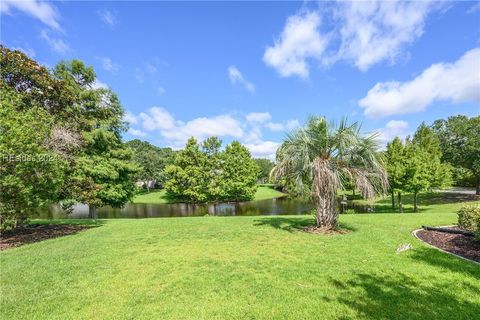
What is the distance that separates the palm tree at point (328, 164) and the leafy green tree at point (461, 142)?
89.5 feet

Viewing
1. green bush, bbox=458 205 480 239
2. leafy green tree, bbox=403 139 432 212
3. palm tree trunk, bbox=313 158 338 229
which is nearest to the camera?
green bush, bbox=458 205 480 239

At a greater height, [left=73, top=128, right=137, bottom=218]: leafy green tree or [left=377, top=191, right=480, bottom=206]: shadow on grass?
[left=73, top=128, right=137, bottom=218]: leafy green tree

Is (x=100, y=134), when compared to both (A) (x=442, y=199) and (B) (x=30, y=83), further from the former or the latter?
(A) (x=442, y=199)

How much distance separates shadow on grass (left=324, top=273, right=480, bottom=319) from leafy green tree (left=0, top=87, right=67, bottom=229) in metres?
9.71

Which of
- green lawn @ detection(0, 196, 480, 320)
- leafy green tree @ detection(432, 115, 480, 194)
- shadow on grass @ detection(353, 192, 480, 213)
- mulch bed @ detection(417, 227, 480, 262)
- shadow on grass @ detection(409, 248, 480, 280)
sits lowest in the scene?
shadow on grass @ detection(353, 192, 480, 213)

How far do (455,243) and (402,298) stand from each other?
201 inches

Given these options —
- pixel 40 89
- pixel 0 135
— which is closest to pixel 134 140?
pixel 40 89

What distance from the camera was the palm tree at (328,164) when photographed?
952 centimetres

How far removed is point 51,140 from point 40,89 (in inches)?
134

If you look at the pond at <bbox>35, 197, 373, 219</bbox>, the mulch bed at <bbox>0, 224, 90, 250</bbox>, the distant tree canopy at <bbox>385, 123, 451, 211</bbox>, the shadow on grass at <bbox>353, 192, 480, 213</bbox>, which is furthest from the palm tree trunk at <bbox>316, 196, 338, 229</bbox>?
Answer: the shadow on grass at <bbox>353, 192, 480, 213</bbox>

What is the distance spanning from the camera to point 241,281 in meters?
5.28

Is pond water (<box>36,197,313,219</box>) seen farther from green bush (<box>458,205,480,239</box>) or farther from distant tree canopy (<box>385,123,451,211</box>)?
green bush (<box>458,205,480,239</box>)

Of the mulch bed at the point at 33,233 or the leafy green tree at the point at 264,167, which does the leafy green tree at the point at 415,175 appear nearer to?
the mulch bed at the point at 33,233

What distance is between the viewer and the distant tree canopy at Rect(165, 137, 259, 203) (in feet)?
125
